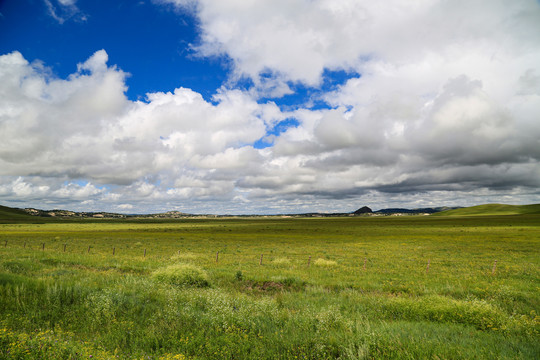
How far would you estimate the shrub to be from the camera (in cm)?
1505

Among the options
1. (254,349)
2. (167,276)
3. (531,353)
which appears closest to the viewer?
(531,353)

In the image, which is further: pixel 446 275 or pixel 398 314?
pixel 446 275

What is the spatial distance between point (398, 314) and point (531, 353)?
4488mm

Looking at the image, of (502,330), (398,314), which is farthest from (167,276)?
(502,330)

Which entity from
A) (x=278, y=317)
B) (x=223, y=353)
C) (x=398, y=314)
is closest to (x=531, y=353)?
(x=398, y=314)

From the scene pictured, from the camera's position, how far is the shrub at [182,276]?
15.0 m

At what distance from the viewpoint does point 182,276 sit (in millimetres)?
15172

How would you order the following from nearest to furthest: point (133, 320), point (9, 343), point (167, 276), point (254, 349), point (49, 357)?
point (49, 357) → point (9, 343) → point (254, 349) → point (133, 320) → point (167, 276)

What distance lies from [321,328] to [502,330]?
19.4 feet

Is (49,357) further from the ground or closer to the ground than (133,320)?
further from the ground

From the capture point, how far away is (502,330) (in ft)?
26.5

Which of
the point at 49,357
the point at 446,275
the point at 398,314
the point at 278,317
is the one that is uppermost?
the point at 49,357

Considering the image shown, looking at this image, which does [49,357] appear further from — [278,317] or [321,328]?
[321,328]

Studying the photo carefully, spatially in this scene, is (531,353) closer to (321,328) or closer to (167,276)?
(321,328)
